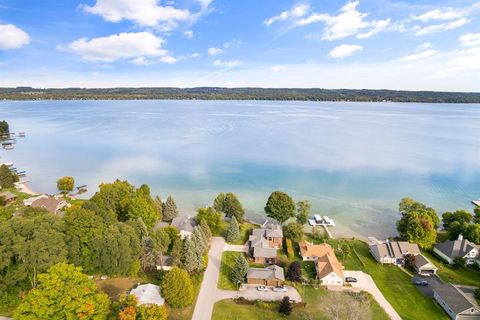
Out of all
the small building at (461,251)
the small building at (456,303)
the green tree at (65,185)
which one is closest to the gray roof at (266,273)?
the small building at (456,303)

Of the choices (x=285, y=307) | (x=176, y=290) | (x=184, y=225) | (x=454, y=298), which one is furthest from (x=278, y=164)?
(x=176, y=290)

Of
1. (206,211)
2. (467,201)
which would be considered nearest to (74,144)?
(206,211)

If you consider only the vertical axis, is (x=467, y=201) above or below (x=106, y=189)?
below

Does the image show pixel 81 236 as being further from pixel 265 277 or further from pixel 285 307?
pixel 285 307

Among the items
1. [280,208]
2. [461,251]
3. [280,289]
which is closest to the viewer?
[280,289]

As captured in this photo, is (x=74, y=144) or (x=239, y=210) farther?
(x=74, y=144)

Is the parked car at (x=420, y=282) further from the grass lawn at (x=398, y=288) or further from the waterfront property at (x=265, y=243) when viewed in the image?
the waterfront property at (x=265, y=243)

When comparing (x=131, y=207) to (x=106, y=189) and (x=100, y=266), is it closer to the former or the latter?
(x=106, y=189)
